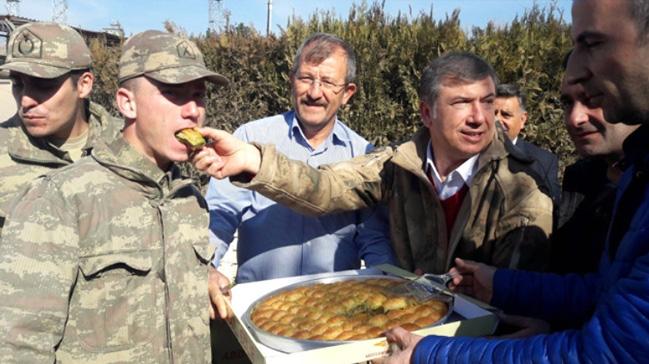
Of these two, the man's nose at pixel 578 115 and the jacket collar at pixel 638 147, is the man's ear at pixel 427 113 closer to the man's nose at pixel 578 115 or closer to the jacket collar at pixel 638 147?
the man's nose at pixel 578 115

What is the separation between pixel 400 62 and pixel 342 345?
17.7 feet

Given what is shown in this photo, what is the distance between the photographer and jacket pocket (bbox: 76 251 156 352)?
5.96 ft

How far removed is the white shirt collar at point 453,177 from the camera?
262cm

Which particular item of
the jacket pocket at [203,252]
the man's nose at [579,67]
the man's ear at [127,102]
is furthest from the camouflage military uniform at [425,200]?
the man's nose at [579,67]

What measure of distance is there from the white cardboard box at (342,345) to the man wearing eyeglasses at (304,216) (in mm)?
618

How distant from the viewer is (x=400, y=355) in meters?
1.66

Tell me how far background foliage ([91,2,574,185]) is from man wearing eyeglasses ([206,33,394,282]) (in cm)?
306

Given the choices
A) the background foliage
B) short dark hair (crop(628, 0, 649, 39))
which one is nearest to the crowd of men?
short dark hair (crop(628, 0, 649, 39))

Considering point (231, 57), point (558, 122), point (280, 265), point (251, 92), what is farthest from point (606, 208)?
point (231, 57)

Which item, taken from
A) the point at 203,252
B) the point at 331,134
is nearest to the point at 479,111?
the point at 331,134

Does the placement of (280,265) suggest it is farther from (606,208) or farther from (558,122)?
(558,122)

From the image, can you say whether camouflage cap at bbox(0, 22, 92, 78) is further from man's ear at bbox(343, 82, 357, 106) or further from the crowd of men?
man's ear at bbox(343, 82, 357, 106)

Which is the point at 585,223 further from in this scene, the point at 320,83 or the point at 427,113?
the point at 320,83

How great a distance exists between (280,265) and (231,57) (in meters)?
6.45
